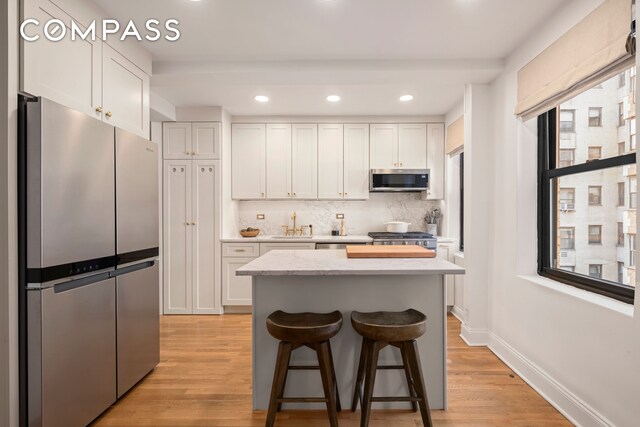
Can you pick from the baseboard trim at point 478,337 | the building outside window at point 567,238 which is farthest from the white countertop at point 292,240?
the building outside window at point 567,238

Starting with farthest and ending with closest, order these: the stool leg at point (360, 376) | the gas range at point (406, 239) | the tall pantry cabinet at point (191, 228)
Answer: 1. the tall pantry cabinet at point (191, 228)
2. the gas range at point (406, 239)
3. the stool leg at point (360, 376)

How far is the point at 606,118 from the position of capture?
7.15ft

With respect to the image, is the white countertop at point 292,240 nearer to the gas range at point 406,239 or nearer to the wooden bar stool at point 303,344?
the gas range at point 406,239

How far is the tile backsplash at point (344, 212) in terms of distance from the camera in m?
5.04

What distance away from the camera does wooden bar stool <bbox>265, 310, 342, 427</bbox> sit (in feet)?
Answer: 6.10

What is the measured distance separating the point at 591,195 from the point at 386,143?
2.72 meters

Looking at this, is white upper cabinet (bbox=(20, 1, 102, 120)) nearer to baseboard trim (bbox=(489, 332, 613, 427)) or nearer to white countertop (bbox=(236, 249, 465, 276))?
white countertop (bbox=(236, 249, 465, 276))

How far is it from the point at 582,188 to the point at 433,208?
8.66 ft

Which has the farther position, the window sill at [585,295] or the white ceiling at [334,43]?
the white ceiling at [334,43]

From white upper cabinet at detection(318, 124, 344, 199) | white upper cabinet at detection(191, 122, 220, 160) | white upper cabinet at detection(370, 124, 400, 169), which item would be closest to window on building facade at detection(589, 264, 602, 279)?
white upper cabinet at detection(370, 124, 400, 169)

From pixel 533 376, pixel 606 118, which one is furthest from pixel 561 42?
pixel 533 376

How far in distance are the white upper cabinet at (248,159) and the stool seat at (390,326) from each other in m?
3.03

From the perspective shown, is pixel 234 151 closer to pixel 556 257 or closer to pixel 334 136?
pixel 334 136

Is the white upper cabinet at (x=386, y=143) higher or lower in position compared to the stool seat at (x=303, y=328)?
higher
